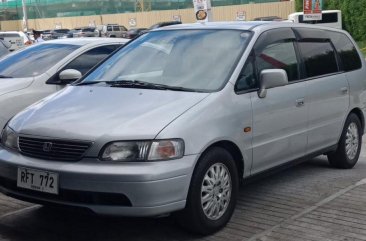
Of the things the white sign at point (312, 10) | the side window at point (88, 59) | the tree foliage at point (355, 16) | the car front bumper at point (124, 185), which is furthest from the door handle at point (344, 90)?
the tree foliage at point (355, 16)

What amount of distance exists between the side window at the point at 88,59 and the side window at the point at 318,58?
2764mm

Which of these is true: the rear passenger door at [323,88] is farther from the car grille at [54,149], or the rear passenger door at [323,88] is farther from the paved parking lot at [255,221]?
the car grille at [54,149]

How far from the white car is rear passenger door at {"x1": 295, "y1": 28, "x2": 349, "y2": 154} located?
252 centimetres

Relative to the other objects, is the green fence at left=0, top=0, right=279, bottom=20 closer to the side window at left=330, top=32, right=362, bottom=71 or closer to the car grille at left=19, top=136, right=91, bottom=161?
the side window at left=330, top=32, right=362, bottom=71

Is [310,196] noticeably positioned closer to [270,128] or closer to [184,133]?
[270,128]

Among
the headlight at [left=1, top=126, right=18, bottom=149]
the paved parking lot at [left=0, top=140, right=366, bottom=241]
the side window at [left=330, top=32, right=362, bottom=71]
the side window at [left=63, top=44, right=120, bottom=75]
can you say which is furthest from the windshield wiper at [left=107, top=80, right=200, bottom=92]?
the side window at [left=330, top=32, right=362, bottom=71]

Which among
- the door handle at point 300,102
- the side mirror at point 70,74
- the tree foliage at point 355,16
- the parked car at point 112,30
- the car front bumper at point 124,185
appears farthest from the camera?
the parked car at point 112,30

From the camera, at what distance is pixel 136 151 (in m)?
3.96

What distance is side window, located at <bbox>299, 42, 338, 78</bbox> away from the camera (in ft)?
18.8

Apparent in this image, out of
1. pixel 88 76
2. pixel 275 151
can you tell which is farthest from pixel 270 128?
pixel 88 76

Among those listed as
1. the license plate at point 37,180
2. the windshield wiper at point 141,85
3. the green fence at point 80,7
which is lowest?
the license plate at point 37,180

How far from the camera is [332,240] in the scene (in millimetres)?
4301

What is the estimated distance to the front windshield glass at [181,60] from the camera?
4777 millimetres

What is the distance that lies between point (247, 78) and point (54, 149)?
175 centimetres
